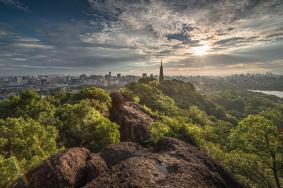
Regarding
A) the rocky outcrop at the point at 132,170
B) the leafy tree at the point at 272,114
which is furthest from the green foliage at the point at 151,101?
the rocky outcrop at the point at 132,170

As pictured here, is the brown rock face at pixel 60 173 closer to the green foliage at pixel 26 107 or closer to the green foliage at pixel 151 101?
the green foliage at pixel 26 107

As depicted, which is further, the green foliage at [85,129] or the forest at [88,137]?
the green foliage at [85,129]

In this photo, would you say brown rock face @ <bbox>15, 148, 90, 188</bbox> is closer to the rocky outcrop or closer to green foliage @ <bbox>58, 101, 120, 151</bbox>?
the rocky outcrop

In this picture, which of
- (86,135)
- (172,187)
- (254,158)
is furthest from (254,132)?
(86,135)

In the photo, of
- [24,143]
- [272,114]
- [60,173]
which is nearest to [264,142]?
[272,114]

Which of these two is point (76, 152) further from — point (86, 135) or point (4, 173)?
point (86, 135)

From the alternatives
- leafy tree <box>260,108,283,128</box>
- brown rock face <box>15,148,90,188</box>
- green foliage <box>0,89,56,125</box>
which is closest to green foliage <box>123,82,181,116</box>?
green foliage <box>0,89,56,125</box>
